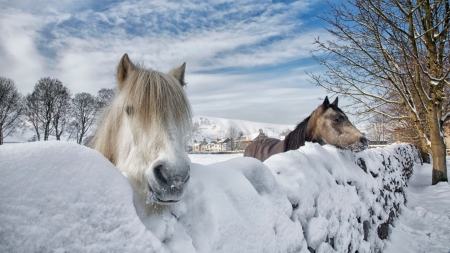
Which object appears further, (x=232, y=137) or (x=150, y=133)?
(x=232, y=137)

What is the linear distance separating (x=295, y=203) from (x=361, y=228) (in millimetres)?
1586

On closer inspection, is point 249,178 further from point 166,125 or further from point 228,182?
point 166,125

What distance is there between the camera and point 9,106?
18.6m

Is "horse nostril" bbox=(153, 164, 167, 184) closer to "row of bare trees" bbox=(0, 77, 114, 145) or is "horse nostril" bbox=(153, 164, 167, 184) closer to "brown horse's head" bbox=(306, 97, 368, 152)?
"brown horse's head" bbox=(306, 97, 368, 152)

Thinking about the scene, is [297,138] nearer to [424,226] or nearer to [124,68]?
[424,226]

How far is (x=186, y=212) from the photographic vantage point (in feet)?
4.17

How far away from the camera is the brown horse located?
4172 mm

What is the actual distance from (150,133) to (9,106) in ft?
77.5

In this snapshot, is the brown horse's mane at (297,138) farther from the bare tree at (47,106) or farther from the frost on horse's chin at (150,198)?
the bare tree at (47,106)

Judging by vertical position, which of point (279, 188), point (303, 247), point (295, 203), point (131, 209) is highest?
point (131, 209)

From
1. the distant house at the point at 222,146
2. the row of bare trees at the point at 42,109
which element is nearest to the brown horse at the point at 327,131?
the row of bare trees at the point at 42,109

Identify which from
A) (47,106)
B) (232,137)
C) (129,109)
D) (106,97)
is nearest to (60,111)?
(47,106)

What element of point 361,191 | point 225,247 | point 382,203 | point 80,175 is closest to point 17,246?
point 80,175

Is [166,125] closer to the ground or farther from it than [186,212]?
farther from it
